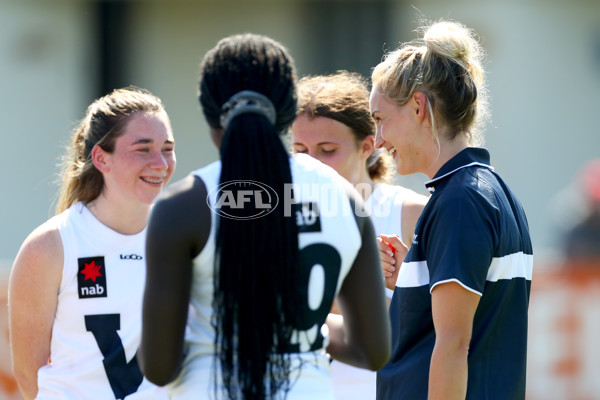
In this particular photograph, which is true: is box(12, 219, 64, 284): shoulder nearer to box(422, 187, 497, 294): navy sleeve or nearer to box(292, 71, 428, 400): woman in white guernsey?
box(292, 71, 428, 400): woman in white guernsey

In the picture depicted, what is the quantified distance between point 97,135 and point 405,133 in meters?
1.37

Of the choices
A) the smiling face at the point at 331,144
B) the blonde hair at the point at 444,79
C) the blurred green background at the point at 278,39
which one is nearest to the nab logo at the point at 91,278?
the smiling face at the point at 331,144

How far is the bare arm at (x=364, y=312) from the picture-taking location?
2.05 metres

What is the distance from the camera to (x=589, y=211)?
25.0ft

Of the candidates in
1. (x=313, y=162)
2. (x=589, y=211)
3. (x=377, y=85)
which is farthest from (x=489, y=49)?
(x=313, y=162)

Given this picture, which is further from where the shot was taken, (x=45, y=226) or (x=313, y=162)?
(x=45, y=226)

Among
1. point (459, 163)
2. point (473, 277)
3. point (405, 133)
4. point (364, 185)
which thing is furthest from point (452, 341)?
point (364, 185)

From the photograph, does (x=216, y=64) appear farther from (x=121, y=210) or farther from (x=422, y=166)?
(x=121, y=210)

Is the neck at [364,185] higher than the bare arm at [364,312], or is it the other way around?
the neck at [364,185]

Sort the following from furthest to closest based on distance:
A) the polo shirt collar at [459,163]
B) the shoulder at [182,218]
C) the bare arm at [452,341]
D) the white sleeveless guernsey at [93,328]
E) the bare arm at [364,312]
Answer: the white sleeveless guernsey at [93,328] → the polo shirt collar at [459,163] → the bare arm at [452,341] → the bare arm at [364,312] → the shoulder at [182,218]

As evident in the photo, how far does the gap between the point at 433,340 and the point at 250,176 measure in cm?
94

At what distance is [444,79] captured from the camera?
259 cm

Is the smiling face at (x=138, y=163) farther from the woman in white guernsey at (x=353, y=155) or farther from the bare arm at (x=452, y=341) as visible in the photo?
the bare arm at (x=452, y=341)

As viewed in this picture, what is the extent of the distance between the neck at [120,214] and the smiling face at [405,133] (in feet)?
3.59
